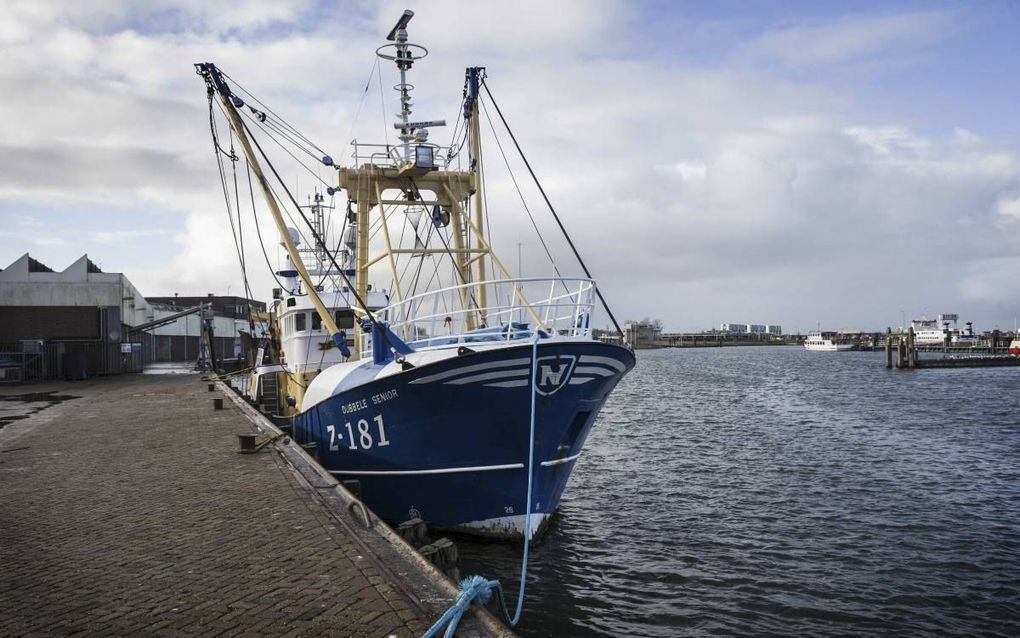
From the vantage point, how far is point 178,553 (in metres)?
7.07

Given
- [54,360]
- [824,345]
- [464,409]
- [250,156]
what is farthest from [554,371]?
[824,345]

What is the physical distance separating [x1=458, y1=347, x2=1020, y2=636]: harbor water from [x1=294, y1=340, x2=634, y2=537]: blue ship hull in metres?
0.95

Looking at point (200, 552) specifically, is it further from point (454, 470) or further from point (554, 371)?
point (554, 371)

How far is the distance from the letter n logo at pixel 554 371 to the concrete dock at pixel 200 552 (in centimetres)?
322

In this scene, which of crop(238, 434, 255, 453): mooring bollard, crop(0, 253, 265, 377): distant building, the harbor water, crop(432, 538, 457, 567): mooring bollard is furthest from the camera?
crop(0, 253, 265, 377): distant building

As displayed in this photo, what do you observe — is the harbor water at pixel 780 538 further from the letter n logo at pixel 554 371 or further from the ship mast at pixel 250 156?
the ship mast at pixel 250 156

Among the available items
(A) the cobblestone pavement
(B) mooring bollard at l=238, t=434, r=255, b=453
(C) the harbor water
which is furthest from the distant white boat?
(A) the cobblestone pavement

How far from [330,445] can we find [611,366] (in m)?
5.63

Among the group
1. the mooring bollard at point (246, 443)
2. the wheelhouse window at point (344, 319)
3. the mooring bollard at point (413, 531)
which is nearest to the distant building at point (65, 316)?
the wheelhouse window at point (344, 319)

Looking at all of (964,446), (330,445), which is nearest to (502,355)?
(330,445)

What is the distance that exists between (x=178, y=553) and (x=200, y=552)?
21cm

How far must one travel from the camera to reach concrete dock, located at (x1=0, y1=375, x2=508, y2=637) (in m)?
5.45

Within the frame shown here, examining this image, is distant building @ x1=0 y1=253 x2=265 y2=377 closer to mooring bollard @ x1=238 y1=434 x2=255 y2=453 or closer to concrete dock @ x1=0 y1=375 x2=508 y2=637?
concrete dock @ x1=0 y1=375 x2=508 y2=637

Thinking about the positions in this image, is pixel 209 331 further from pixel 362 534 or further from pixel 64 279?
pixel 362 534
